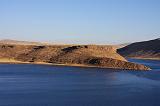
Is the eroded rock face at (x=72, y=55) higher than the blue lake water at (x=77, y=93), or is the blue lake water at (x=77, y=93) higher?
the eroded rock face at (x=72, y=55)

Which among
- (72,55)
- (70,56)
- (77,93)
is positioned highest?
(72,55)

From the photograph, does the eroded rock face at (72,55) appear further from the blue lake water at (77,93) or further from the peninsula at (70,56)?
the blue lake water at (77,93)

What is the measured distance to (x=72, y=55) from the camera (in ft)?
467

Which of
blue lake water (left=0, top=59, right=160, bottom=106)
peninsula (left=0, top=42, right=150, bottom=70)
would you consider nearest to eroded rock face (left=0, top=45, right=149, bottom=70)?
peninsula (left=0, top=42, right=150, bottom=70)

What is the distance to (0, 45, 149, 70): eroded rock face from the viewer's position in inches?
5157

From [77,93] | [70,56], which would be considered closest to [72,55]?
[70,56]

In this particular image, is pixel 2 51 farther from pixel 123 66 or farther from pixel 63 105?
pixel 63 105

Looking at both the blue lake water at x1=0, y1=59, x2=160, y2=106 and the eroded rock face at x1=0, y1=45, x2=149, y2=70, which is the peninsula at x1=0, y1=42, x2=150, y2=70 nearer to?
the eroded rock face at x1=0, y1=45, x2=149, y2=70

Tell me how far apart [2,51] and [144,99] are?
112 meters

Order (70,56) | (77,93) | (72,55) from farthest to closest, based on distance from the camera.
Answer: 1. (72,55)
2. (70,56)
3. (77,93)

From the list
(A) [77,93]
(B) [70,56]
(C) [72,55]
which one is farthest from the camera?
(C) [72,55]

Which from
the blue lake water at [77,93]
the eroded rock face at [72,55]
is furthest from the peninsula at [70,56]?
the blue lake water at [77,93]

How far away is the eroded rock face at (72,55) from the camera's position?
5157 inches

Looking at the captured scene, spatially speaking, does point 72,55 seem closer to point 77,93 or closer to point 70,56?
point 70,56
